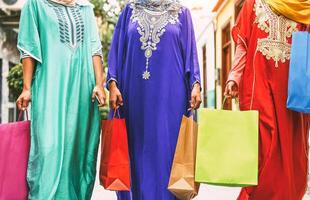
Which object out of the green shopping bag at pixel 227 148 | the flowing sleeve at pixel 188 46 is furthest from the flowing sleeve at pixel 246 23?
the green shopping bag at pixel 227 148

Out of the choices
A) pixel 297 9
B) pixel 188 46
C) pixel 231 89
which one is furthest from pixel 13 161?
pixel 297 9

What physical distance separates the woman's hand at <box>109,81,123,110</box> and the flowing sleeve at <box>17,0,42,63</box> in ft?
1.56

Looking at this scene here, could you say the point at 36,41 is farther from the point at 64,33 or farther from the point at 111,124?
the point at 111,124

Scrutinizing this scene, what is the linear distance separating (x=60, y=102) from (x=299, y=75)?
55.8 inches

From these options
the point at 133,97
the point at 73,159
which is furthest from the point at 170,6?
the point at 73,159

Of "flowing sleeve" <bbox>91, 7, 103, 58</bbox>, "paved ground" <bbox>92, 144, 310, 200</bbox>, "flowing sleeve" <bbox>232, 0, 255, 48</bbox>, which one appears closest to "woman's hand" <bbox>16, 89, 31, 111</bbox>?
"flowing sleeve" <bbox>91, 7, 103, 58</bbox>

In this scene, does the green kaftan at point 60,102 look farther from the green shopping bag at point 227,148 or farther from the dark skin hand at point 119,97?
the green shopping bag at point 227,148

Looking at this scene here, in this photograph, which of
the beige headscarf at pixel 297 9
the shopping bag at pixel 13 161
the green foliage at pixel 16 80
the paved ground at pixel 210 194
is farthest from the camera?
the green foliage at pixel 16 80

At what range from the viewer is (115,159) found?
3225 millimetres

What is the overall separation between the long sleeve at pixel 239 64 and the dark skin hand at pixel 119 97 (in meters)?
0.26

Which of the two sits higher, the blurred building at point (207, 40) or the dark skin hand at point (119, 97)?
the blurred building at point (207, 40)

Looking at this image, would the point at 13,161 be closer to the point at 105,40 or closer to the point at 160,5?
the point at 160,5

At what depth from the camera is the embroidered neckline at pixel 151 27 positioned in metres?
3.33

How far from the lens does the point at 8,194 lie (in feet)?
10.1
